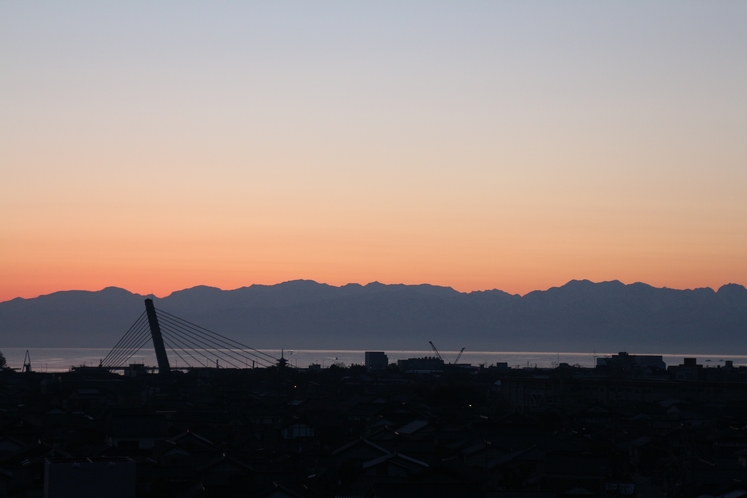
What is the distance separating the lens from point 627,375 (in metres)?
55.1

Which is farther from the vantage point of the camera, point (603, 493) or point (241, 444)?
point (241, 444)

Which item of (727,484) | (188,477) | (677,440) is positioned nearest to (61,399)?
(188,477)

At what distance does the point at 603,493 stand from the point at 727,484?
6.22 ft

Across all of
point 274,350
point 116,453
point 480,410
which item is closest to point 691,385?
point 480,410

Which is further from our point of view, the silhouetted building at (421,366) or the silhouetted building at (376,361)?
the silhouetted building at (376,361)

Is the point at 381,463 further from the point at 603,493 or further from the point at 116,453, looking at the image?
the point at 116,453

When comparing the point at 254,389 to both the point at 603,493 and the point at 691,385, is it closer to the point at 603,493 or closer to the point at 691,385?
the point at 691,385

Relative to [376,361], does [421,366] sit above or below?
below

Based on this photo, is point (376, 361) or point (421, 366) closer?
point (376, 361)

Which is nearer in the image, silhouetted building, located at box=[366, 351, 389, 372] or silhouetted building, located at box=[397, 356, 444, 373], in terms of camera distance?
silhouetted building, located at box=[397, 356, 444, 373]

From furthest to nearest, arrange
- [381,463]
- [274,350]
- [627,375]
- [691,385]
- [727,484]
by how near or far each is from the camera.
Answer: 1. [274,350]
2. [627,375]
3. [691,385]
4. [381,463]
5. [727,484]

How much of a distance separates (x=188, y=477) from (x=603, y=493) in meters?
6.78

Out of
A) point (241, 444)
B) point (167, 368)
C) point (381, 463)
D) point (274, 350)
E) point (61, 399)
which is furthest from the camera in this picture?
point (274, 350)

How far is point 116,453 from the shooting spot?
645 inches
